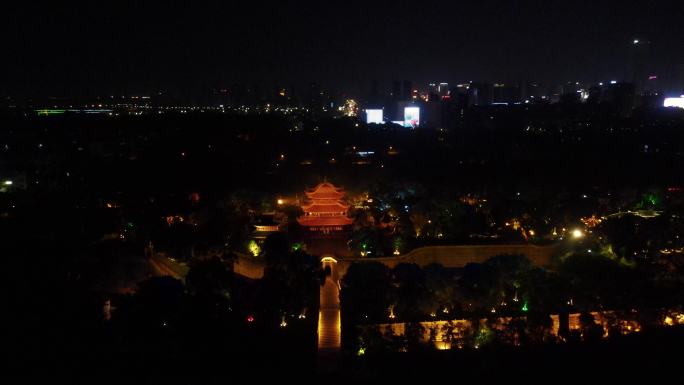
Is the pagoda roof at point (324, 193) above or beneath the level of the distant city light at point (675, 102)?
beneath

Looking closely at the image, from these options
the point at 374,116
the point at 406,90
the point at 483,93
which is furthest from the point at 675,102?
the point at 406,90

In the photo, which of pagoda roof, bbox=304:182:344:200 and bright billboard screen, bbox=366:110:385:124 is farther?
bright billboard screen, bbox=366:110:385:124

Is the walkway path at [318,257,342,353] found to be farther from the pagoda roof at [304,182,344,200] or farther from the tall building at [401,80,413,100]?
the tall building at [401,80,413,100]

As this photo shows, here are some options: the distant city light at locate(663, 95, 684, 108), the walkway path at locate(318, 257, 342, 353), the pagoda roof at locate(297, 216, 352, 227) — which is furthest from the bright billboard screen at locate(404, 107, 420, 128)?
the walkway path at locate(318, 257, 342, 353)

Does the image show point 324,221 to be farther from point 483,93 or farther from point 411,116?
point 483,93

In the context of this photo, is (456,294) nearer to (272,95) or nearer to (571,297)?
(571,297)

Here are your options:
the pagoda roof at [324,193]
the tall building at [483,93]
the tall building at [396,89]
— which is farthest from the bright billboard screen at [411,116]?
the pagoda roof at [324,193]

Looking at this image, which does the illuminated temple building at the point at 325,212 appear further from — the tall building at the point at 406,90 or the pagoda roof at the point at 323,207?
the tall building at the point at 406,90
